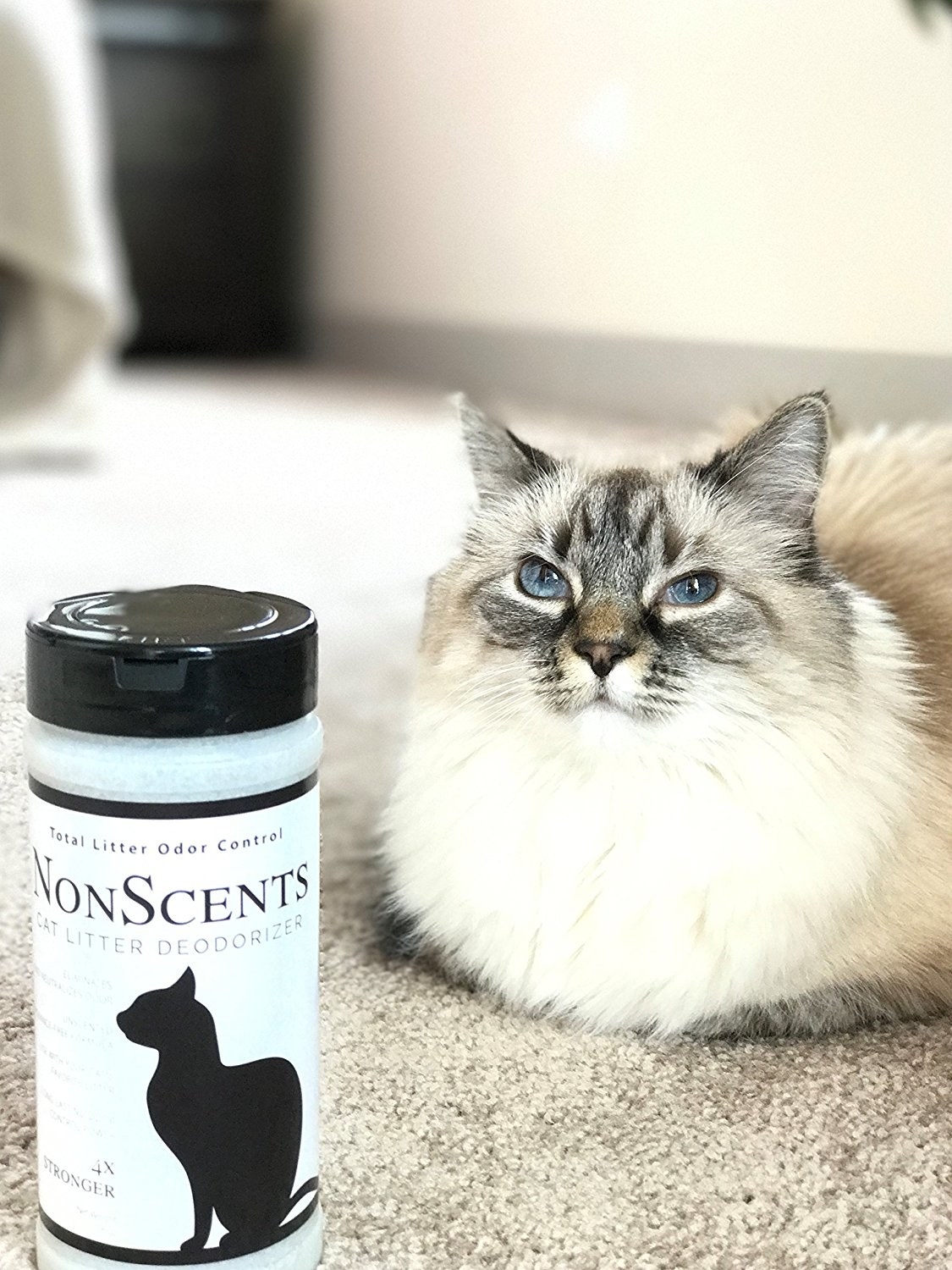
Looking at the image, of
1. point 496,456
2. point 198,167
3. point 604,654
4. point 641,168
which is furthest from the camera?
point 198,167

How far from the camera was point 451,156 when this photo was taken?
4.70 metres

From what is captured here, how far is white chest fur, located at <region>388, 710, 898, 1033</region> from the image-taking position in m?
1.06

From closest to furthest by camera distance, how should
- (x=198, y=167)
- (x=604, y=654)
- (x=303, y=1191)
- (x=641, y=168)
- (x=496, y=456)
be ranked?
(x=303, y=1191), (x=604, y=654), (x=496, y=456), (x=641, y=168), (x=198, y=167)

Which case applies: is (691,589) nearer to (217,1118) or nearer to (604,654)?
(604,654)

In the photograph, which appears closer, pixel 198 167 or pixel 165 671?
pixel 165 671

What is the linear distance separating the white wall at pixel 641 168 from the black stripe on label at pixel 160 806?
4.68ft

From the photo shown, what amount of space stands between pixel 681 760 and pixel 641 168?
2.78 metres

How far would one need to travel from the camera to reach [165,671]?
748 millimetres

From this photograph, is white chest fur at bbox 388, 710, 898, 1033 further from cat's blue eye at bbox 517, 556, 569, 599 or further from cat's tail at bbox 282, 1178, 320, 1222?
cat's tail at bbox 282, 1178, 320, 1222

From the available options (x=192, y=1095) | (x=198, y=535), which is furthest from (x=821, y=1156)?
(x=198, y=535)

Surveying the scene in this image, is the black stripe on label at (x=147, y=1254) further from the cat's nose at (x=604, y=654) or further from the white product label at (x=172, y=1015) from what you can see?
the cat's nose at (x=604, y=654)

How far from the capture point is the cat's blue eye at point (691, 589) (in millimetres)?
1061

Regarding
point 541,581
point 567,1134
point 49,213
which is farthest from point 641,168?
Answer: point 567,1134

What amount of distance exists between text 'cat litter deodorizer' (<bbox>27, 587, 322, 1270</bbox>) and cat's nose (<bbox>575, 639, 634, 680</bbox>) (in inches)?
9.8
